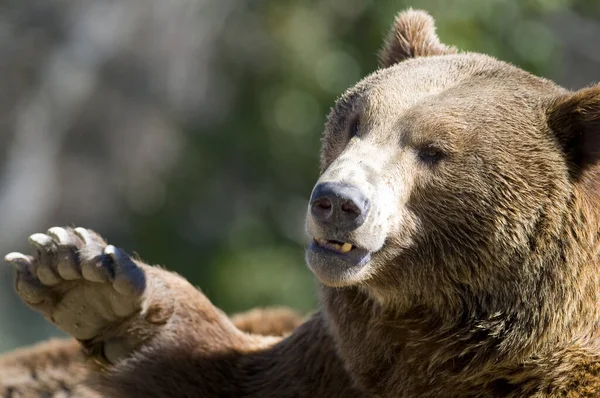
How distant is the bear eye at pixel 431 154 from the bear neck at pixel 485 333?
0.53 metres

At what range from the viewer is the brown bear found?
13.0ft

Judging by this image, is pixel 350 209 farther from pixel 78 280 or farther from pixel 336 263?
pixel 78 280

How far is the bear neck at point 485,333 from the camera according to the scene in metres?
4.03

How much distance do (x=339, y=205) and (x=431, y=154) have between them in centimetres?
57

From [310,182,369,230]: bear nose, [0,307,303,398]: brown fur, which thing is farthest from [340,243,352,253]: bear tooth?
[0,307,303,398]: brown fur

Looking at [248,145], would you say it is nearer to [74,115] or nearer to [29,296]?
[74,115]

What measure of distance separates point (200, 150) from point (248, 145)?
0.77m

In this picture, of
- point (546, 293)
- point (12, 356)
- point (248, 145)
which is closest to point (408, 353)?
point (546, 293)

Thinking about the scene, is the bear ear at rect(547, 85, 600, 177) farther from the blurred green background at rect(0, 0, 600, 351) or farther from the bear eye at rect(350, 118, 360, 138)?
the blurred green background at rect(0, 0, 600, 351)

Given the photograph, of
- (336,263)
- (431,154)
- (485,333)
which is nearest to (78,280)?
(336,263)

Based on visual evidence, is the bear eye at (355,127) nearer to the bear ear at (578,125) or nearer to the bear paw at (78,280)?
the bear ear at (578,125)

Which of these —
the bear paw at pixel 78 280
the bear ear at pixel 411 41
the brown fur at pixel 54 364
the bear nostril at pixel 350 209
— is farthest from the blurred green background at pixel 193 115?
the bear nostril at pixel 350 209

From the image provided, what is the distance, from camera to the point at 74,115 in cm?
1449

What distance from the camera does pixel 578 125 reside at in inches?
163
